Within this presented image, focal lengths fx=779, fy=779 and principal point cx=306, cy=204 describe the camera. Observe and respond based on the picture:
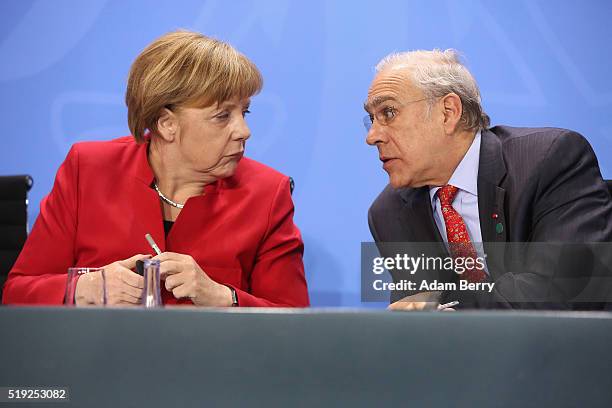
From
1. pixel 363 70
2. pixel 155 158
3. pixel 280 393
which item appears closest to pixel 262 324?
pixel 280 393

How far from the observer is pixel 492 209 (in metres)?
1.92

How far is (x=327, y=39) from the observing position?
9.46 feet

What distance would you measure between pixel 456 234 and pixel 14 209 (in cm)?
134

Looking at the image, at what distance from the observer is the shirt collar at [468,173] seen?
2027 millimetres

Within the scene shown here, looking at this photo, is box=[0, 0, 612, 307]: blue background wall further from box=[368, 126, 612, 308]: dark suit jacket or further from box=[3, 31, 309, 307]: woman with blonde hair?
box=[3, 31, 309, 307]: woman with blonde hair

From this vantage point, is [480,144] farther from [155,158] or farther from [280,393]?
[280,393]

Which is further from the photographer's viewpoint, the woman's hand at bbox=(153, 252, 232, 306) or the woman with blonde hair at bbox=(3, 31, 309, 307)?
the woman with blonde hair at bbox=(3, 31, 309, 307)

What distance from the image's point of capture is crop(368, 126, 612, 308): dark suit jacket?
1.78 metres

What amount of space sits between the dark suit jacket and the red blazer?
297mm

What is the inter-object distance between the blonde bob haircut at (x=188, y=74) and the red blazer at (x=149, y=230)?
0.18 meters

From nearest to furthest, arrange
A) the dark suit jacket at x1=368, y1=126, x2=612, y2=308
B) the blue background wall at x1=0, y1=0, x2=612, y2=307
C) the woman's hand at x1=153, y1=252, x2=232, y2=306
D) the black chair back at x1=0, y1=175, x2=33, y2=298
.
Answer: the woman's hand at x1=153, y1=252, x2=232, y2=306 < the dark suit jacket at x1=368, y1=126, x2=612, y2=308 < the black chair back at x1=0, y1=175, x2=33, y2=298 < the blue background wall at x1=0, y1=0, x2=612, y2=307

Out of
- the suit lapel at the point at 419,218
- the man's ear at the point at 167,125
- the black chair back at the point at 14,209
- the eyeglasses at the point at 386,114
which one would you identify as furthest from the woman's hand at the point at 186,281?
the black chair back at the point at 14,209

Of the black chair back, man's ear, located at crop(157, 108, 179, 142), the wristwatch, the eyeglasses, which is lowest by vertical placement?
the wristwatch

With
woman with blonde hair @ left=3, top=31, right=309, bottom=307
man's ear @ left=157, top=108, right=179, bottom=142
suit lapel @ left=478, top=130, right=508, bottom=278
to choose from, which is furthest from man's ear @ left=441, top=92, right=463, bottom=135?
man's ear @ left=157, top=108, right=179, bottom=142
